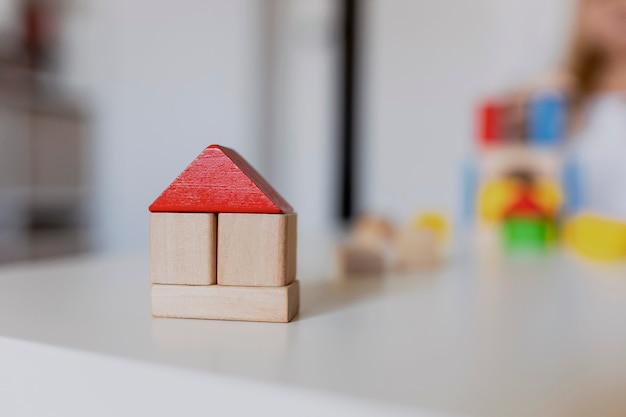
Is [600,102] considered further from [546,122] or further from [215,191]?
[215,191]

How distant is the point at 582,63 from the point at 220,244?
1.61 meters

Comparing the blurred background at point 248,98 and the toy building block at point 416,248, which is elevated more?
the blurred background at point 248,98

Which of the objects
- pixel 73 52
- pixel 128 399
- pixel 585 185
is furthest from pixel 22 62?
pixel 128 399

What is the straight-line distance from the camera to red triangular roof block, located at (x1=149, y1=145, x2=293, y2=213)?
0.41 meters

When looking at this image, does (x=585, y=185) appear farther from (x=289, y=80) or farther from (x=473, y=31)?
(x=289, y=80)

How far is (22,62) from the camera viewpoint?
2.28 metres

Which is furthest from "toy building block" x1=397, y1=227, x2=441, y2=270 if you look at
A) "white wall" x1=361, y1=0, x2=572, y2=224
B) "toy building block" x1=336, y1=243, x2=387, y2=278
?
"white wall" x1=361, y1=0, x2=572, y2=224

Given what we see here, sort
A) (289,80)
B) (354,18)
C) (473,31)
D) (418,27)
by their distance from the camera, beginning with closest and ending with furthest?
(473,31), (418,27), (354,18), (289,80)

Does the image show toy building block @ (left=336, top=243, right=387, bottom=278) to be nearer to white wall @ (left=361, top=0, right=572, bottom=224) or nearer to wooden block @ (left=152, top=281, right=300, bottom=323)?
wooden block @ (left=152, top=281, right=300, bottom=323)

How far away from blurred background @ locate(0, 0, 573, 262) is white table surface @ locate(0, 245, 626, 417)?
1.29 metres

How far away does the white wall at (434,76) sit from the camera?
187 centimetres

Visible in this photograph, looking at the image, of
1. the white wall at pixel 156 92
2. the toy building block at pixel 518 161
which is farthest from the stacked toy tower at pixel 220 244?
the white wall at pixel 156 92

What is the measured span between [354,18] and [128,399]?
2.45m

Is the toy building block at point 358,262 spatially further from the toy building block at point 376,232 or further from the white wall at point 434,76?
the white wall at point 434,76
